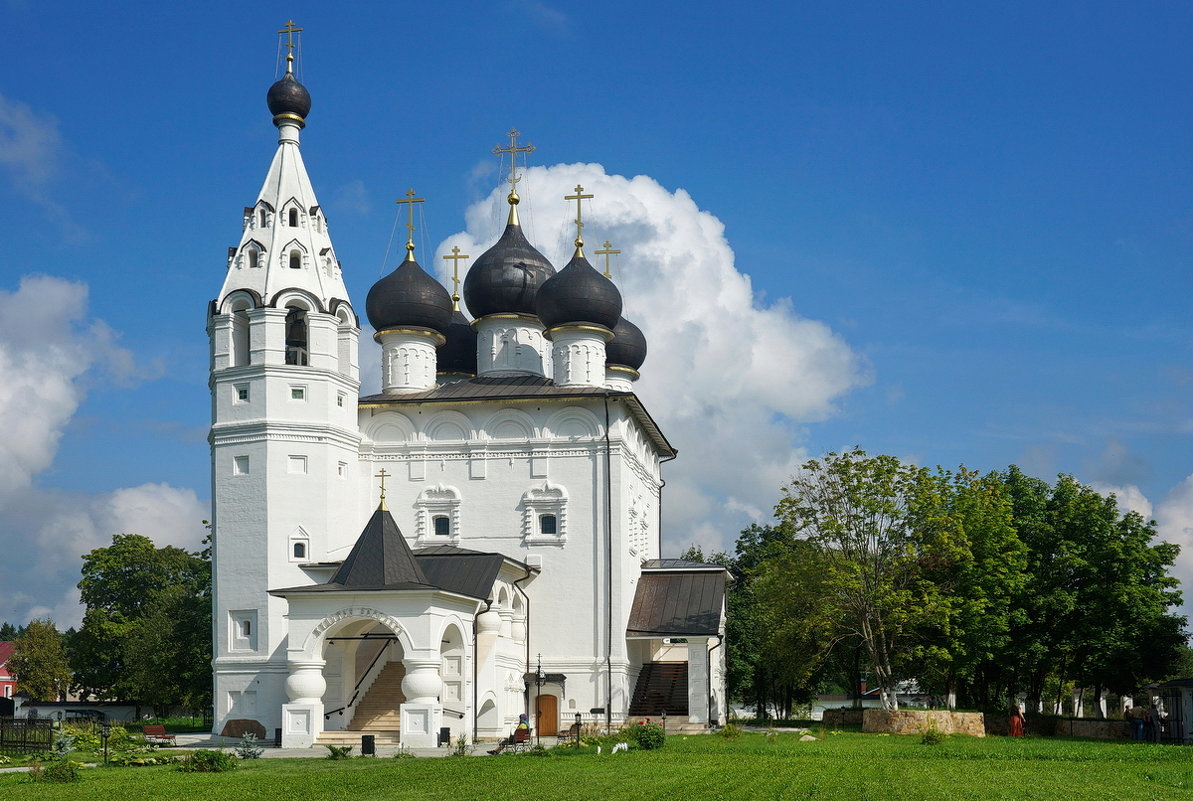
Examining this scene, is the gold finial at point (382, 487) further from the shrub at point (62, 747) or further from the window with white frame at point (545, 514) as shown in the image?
the shrub at point (62, 747)

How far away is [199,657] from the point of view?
38000 mm

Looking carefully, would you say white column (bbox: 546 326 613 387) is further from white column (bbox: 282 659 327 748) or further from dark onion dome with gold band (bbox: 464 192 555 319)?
white column (bbox: 282 659 327 748)

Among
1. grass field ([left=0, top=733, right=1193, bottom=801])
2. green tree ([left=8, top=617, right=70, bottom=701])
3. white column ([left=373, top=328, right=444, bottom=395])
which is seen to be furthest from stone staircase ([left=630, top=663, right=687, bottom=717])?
green tree ([left=8, top=617, right=70, bottom=701])

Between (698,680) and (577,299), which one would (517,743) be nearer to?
(698,680)

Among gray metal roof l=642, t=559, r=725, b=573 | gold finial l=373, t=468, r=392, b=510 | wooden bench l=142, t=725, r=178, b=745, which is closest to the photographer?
wooden bench l=142, t=725, r=178, b=745

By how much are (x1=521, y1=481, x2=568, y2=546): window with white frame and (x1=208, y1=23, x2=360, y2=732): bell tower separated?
3.99 m

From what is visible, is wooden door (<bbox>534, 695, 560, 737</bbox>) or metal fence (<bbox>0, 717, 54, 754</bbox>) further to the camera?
wooden door (<bbox>534, 695, 560, 737</bbox>)

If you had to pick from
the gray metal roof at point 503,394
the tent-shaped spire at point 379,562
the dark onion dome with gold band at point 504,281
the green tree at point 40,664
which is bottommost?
the green tree at point 40,664

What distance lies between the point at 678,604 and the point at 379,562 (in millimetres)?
8987

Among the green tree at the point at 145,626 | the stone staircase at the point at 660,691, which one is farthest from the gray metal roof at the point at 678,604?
the green tree at the point at 145,626

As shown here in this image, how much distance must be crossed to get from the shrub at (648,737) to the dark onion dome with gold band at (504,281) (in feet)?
47.9

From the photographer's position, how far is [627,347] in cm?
3681

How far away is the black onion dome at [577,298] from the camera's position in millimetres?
30625

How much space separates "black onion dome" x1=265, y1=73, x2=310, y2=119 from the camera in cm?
2917
